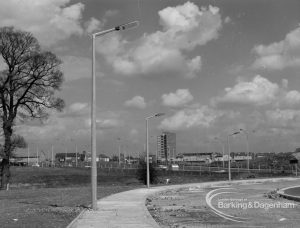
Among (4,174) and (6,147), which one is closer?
(6,147)

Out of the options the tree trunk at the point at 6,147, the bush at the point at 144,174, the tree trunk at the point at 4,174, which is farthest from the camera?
the bush at the point at 144,174

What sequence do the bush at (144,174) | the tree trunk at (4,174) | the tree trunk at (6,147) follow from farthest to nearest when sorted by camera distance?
1. the bush at (144,174)
2. the tree trunk at (4,174)
3. the tree trunk at (6,147)

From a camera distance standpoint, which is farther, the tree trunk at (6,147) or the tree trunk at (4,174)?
the tree trunk at (4,174)

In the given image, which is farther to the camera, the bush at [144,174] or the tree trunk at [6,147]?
the bush at [144,174]

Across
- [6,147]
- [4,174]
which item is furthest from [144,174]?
[6,147]

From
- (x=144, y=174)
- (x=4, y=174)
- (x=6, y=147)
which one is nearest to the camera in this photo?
(x=6, y=147)

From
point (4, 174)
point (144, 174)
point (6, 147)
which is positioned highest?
point (6, 147)

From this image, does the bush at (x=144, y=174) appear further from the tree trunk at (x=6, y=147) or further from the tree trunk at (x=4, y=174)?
the tree trunk at (x=6, y=147)

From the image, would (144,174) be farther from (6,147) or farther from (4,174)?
(6,147)

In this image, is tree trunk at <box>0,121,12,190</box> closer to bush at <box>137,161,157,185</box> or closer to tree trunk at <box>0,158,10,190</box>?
tree trunk at <box>0,158,10,190</box>

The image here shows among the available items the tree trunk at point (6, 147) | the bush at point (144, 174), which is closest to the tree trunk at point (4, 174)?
the tree trunk at point (6, 147)

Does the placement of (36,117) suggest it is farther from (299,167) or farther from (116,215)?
(299,167)

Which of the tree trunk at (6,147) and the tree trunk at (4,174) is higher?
the tree trunk at (6,147)

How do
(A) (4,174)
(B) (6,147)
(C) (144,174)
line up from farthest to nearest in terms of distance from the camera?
(C) (144,174) → (A) (4,174) → (B) (6,147)
